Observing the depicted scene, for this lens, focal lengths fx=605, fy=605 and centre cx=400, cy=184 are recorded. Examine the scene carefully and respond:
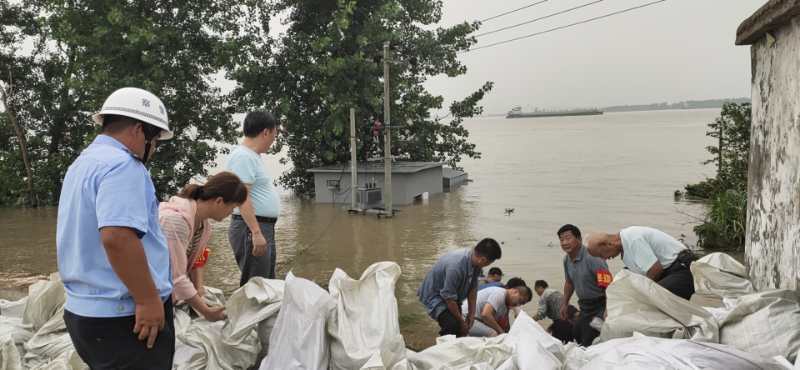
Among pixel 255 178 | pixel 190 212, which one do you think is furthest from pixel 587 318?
pixel 190 212

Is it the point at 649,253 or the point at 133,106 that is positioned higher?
the point at 133,106

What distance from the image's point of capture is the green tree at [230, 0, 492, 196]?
13250 mm

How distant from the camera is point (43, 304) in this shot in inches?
142

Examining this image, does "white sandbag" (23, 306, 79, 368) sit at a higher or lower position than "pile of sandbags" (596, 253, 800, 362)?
lower

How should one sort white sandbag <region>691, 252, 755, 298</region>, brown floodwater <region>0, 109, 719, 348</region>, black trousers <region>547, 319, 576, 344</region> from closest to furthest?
white sandbag <region>691, 252, 755, 298</region>, black trousers <region>547, 319, 576, 344</region>, brown floodwater <region>0, 109, 719, 348</region>

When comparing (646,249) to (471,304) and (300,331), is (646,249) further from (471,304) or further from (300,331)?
(300,331)

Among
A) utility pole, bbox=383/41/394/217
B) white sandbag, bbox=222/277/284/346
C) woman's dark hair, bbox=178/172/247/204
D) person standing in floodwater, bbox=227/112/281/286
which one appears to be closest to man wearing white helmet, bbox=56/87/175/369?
woman's dark hair, bbox=178/172/247/204

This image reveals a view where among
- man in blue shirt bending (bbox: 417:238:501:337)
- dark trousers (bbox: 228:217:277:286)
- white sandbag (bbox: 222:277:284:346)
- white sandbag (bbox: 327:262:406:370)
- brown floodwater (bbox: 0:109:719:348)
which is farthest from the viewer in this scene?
brown floodwater (bbox: 0:109:719:348)

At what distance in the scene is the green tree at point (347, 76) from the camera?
13250 millimetres

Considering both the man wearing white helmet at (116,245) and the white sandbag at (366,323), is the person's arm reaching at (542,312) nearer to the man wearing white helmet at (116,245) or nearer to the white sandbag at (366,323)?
the white sandbag at (366,323)

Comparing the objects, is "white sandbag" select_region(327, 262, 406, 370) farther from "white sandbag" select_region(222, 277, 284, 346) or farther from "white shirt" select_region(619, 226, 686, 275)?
"white shirt" select_region(619, 226, 686, 275)

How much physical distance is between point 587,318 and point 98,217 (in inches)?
139

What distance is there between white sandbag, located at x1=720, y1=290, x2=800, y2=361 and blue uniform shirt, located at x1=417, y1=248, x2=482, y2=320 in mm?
1695

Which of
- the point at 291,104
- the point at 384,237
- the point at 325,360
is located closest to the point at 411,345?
the point at 325,360
